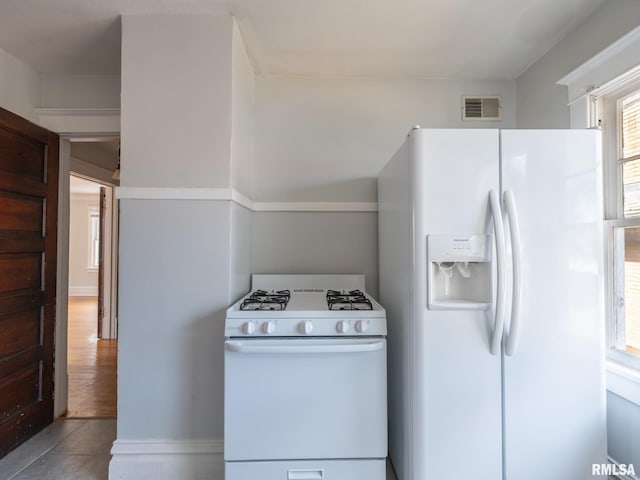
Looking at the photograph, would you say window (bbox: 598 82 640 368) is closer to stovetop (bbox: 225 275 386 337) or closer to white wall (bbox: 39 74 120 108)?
stovetop (bbox: 225 275 386 337)

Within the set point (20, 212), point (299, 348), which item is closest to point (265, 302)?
point (299, 348)

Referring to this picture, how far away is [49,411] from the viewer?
2336 mm

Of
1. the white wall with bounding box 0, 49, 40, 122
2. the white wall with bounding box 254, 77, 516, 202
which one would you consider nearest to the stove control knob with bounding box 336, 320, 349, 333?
the white wall with bounding box 254, 77, 516, 202

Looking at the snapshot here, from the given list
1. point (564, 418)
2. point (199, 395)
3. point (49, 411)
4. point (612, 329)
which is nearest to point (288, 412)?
point (199, 395)

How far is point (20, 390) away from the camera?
2115mm

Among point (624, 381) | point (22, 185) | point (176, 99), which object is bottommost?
point (624, 381)

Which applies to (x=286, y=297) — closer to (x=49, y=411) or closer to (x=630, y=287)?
(x=630, y=287)

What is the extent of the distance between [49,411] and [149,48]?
245 cm

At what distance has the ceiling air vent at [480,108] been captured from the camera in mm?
2461

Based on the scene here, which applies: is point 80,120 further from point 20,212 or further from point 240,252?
point 240,252

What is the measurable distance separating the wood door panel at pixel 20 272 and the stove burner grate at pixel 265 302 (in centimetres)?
144

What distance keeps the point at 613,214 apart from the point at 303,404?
1766 millimetres

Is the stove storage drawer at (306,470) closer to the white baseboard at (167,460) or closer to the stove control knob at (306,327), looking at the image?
the white baseboard at (167,460)

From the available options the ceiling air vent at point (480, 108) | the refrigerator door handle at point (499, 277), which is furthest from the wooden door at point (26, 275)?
the ceiling air vent at point (480, 108)
